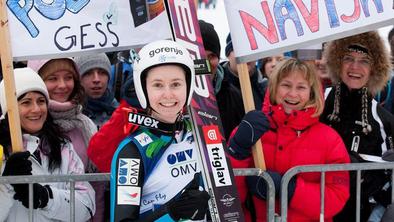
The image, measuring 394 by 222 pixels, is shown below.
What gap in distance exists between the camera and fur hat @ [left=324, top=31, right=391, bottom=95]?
429 cm

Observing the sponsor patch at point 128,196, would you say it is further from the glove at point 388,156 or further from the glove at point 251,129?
the glove at point 388,156

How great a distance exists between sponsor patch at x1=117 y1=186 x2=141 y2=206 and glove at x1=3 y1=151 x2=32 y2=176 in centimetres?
75

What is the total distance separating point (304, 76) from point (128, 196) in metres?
1.51

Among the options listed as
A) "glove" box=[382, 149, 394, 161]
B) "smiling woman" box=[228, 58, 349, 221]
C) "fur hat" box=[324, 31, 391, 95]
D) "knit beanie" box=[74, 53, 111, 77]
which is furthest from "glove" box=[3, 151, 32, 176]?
"fur hat" box=[324, 31, 391, 95]

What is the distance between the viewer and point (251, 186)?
370cm

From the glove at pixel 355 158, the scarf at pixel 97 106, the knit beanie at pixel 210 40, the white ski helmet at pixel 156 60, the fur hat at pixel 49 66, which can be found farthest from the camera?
the knit beanie at pixel 210 40

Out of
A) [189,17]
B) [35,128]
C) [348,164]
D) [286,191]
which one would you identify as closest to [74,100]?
[35,128]

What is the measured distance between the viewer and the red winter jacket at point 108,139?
3.63m

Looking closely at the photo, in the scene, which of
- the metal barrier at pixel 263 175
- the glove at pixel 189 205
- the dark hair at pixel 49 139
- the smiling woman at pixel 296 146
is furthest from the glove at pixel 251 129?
the dark hair at pixel 49 139

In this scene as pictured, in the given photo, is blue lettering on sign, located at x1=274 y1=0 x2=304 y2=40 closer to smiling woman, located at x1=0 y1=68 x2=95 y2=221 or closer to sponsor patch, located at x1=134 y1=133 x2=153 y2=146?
sponsor patch, located at x1=134 y1=133 x2=153 y2=146

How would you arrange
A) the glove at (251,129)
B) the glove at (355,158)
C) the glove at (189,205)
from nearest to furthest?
the glove at (189,205) → the glove at (251,129) → the glove at (355,158)

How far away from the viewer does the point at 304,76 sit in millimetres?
3873

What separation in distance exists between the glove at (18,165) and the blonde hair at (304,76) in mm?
1495

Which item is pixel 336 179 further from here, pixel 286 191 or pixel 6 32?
pixel 6 32
